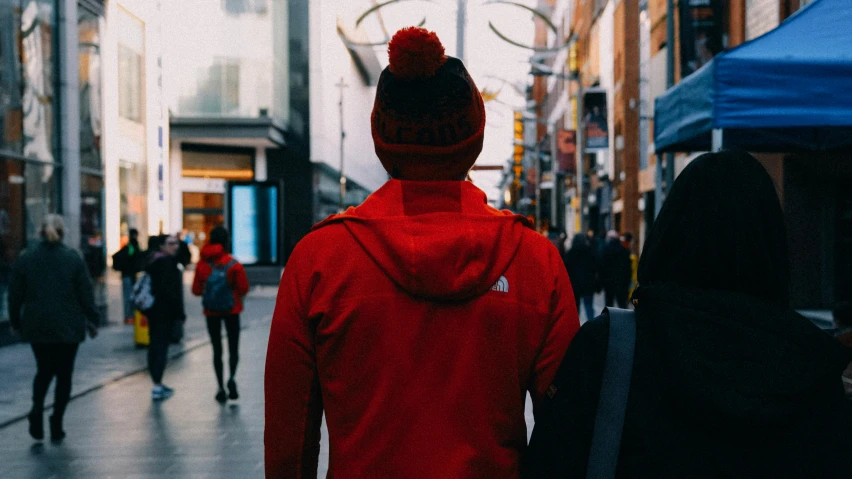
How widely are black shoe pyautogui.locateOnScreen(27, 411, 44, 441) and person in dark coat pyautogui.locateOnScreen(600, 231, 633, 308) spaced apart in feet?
39.1

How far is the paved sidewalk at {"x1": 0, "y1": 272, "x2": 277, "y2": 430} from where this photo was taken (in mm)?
9711

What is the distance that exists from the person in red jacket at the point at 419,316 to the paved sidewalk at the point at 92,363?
7071 millimetres

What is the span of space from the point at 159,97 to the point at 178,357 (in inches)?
631

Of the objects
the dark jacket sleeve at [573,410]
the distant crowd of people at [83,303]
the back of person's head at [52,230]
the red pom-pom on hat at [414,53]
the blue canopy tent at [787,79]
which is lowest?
the distant crowd of people at [83,303]

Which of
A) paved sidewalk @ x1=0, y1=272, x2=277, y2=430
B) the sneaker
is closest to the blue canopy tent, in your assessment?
the sneaker

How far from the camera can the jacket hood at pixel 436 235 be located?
83.9 inches

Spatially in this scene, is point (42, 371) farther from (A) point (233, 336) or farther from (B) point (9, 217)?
(B) point (9, 217)

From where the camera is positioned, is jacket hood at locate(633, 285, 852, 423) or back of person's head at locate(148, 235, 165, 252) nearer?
jacket hood at locate(633, 285, 852, 423)

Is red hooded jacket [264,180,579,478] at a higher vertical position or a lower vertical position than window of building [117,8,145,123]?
lower

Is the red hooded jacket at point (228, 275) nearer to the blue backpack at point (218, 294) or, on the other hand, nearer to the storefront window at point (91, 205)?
the blue backpack at point (218, 294)

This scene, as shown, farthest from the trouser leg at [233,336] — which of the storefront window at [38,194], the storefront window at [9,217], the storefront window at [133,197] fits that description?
the storefront window at [133,197]

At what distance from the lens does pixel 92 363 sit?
12.5 m

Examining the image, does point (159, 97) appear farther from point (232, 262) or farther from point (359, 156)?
point (359, 156)

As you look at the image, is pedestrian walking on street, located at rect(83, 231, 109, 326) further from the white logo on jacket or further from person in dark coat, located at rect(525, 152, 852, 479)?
person in dark coat, located at rect(525, 152, 852, 479)
